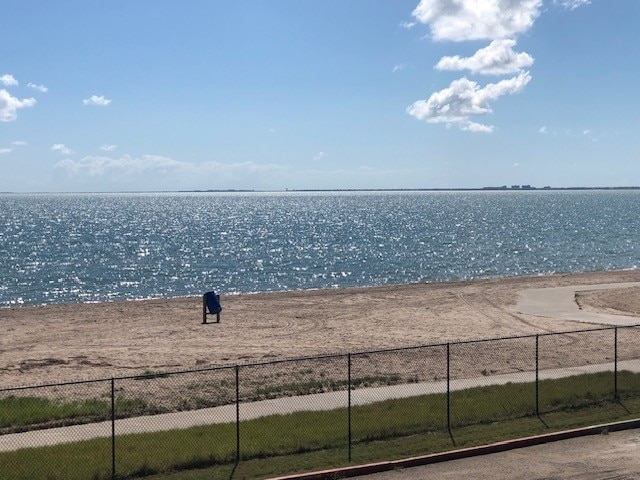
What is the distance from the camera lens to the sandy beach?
1045 inches

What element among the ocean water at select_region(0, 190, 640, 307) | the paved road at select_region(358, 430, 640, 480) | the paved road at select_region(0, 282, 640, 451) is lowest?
the ocean water at select_region(0, 190, 640, 307)

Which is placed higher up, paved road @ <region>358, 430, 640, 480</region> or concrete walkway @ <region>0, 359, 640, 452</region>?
paved road @ <region>358, 430, 640, 480</region>

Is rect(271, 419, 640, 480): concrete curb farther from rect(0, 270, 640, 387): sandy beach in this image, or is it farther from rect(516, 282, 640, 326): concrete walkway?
rect(516, 282, 640, 326): concrete walkway

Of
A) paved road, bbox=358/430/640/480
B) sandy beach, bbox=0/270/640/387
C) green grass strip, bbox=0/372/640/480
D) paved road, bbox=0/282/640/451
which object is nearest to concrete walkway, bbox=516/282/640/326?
sandy beach, bbox=0/270/640/387

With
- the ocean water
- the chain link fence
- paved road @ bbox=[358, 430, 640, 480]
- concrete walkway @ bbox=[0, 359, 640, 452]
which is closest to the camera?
paved road @ bbox=[358, 430, 640, 480]

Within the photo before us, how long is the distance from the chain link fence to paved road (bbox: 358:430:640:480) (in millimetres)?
1133

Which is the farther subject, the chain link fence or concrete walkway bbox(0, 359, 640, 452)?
concrete walkway bbox(0, 359, 640, 452)

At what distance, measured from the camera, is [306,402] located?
19172mm

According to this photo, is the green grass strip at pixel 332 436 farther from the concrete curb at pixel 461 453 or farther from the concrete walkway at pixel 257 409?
the concrete walkway at pixel 257 409

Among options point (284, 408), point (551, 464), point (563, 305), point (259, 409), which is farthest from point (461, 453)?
point (563, 305)

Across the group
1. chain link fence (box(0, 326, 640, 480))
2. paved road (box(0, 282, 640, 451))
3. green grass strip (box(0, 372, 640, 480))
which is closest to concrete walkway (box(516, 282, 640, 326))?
chain link fence (box(0, 326, 640, 480))

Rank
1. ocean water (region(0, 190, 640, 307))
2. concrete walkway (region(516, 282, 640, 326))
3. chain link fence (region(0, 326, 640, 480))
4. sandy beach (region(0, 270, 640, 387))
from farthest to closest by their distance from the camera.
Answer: ocean water (region(0, 190, 640, 307)) → concrete walkway (region(516, 282, 640, 326)) → sandy beach (region(0, 270, 640, 387)) → chain link fence (region(0, 326, 640, 480))

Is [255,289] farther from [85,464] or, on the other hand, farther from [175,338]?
[85,464]

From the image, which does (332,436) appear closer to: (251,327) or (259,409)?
(259,409)
